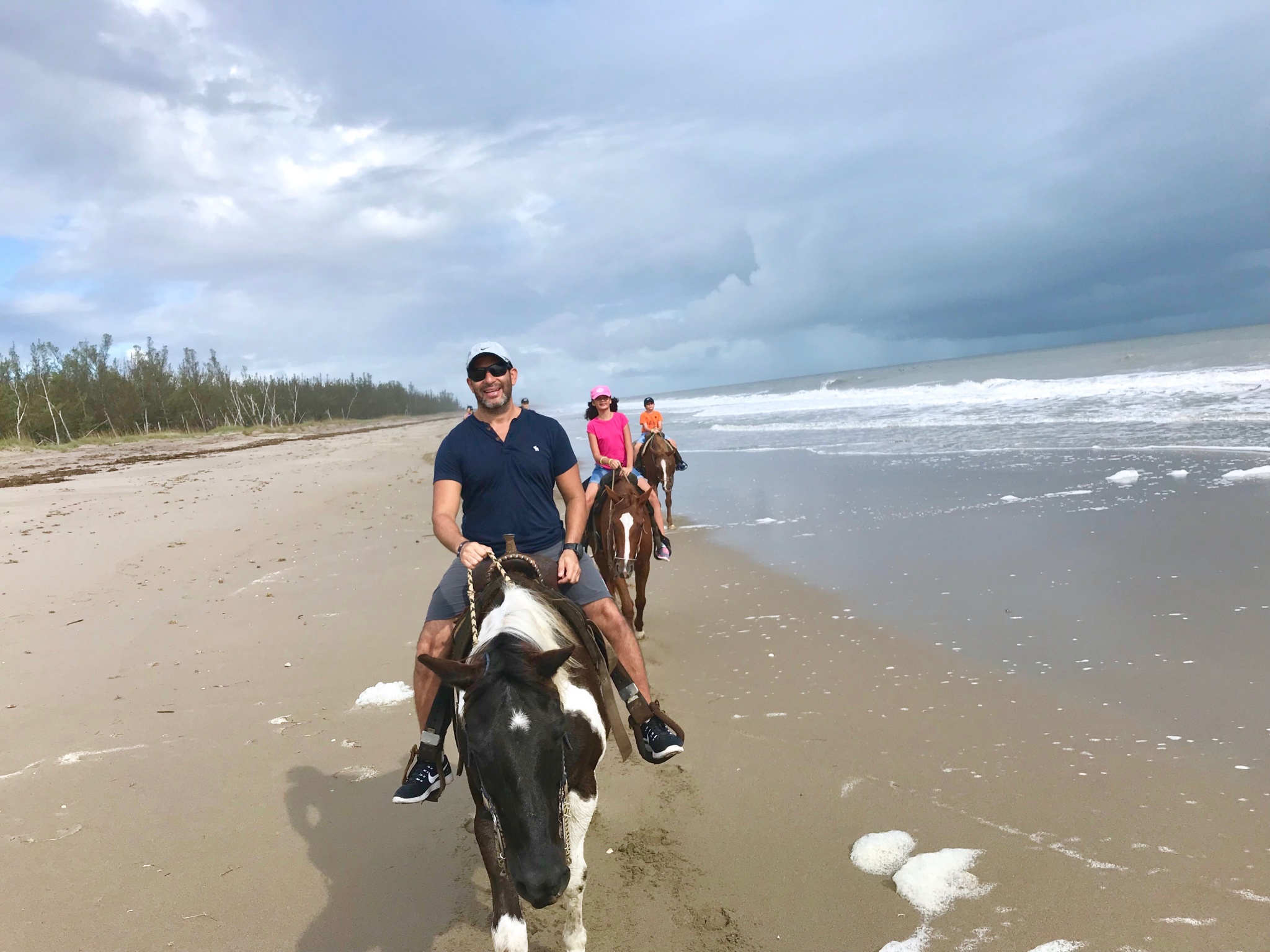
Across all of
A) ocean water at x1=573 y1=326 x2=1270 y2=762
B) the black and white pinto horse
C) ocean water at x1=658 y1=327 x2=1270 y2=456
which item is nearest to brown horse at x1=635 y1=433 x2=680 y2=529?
ocean water at x1=573 y1=326 x2=1270 y2=762

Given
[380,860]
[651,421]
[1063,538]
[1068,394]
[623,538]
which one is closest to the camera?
[380,860]

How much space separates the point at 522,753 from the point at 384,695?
3506mm

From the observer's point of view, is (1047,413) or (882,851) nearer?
(882,851)

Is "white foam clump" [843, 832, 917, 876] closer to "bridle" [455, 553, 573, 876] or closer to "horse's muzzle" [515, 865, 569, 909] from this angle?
"bridle" [455, 553, 573, 876]

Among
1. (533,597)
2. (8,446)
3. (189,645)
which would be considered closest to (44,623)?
(189,645)

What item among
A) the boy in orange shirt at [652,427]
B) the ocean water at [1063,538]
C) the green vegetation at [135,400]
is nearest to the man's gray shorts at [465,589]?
the ocean water at [1063,538]

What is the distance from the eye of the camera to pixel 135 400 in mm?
52188

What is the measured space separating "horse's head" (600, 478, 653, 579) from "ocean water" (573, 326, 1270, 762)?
2.13 meters

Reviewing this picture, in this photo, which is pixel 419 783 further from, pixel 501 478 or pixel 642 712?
pixel 501 478

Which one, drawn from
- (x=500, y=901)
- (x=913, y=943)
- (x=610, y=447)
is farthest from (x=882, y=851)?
(x=610, y=447)

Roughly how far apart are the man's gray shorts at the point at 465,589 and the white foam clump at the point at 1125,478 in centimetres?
1011

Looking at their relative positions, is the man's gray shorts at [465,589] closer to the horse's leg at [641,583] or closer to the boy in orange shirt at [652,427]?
the horse's leg at [641,583]

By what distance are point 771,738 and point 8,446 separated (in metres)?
42.5

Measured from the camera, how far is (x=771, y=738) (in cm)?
473
